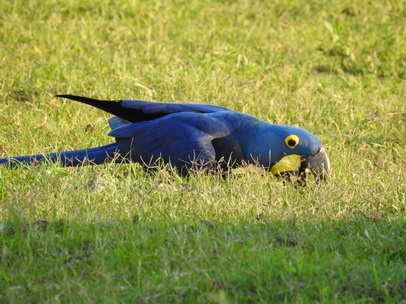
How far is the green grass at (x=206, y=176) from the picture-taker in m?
2.81

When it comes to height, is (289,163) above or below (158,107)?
below

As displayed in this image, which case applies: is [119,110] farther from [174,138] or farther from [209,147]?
[209,147]

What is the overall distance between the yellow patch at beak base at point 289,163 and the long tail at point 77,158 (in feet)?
3.29

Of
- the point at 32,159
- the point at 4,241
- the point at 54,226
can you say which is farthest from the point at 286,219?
the point at 32,159

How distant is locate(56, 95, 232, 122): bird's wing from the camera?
457 centimetres

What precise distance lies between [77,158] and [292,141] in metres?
1.34

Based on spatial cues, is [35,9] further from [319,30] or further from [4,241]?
[4,241]

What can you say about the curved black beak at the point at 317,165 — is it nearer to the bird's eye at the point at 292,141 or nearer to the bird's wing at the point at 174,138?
the bird's eye at the point at 292,141

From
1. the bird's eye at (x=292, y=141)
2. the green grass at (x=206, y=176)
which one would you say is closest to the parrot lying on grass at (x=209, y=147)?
the bird's eye at (x=292, y=141)

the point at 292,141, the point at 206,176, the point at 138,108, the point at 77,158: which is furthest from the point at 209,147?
the point at 77,158

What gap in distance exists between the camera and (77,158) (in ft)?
14.2

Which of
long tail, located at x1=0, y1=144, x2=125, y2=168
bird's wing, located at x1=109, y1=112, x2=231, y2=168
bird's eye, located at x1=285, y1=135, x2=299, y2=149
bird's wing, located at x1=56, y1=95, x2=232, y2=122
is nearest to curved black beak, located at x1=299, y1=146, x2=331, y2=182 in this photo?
bird's eye, located at x1=285, y1=135, x2=299, y2=149

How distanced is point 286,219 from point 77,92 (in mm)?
2926

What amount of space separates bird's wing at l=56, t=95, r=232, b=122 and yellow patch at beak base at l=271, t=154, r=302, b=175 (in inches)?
25.2
